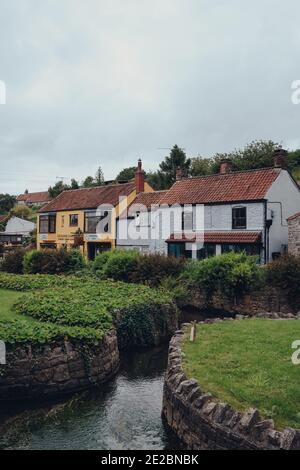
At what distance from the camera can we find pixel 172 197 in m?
38.2

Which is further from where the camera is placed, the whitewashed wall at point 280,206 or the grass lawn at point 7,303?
the whitewashed wall at point 280,206

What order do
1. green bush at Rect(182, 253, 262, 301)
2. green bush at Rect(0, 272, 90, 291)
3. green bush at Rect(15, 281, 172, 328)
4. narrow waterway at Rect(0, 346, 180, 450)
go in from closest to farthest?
narrow waterway at Rect(0, 346, 180, 450), green bush at Rect(15, 281, 172, 328), green bush at Rect(182, 253, 262, 301), green bush at Rect(0, 272, 90, 291)

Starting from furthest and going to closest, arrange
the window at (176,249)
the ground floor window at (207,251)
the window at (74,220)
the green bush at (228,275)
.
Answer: the window at (74,220)
the window at (176,249)
the ground floor window at (207,251)
the green bush at (228,275)

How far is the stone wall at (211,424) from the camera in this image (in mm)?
7991

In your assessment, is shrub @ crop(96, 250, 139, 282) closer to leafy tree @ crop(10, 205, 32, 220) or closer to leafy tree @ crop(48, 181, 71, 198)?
leafy tree @ crop(48, 181, 71, 198)

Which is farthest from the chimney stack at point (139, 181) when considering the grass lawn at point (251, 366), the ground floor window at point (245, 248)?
the grass lawn at point (251, 366)

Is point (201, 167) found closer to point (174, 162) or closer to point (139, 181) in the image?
point (174, 162)

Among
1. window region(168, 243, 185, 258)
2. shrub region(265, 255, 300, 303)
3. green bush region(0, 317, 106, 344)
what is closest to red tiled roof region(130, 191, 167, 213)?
window region(168, 243, 185, 258)

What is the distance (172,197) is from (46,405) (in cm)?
2699

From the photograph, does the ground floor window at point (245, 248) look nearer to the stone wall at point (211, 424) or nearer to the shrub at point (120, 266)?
the shrub at point (120, 266)

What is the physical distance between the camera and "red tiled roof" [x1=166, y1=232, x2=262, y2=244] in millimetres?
31516

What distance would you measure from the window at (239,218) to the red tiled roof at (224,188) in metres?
0.82

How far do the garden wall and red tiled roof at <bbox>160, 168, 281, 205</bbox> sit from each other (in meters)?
8.97
